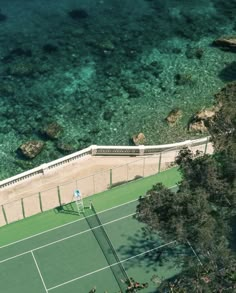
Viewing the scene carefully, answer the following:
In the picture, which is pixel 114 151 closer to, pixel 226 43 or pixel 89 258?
pixel 89 258

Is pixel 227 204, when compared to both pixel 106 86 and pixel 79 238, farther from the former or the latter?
pixel 106 86

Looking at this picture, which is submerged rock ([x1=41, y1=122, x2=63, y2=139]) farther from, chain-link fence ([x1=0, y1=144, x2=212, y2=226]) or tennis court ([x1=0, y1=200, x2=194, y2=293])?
tennis court ([x1=0, y1=200, x2=194, y2=293])

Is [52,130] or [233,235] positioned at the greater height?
[233,235]

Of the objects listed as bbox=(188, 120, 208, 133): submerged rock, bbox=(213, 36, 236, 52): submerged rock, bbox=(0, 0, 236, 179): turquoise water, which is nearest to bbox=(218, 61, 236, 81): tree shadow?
bbox=(0, 0, 236, 179): turquoise water

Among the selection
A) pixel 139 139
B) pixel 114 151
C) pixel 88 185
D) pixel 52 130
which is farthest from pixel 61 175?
pixel 139 139

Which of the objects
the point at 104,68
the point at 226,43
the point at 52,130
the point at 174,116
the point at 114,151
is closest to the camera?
the point at 114,151

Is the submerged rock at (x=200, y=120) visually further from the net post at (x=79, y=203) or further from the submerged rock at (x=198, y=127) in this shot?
the net post at (x=79, y=203)
